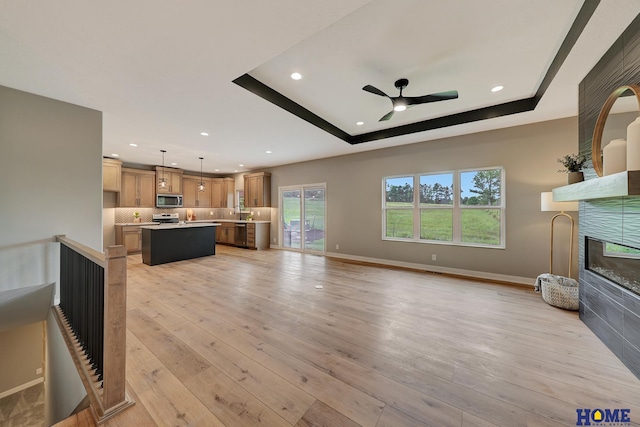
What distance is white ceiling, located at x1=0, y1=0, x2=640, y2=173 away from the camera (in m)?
1.73

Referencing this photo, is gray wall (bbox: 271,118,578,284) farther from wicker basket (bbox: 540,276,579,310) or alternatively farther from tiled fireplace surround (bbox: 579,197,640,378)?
tiled fireplace surround (bbox: 579,197,640,378)

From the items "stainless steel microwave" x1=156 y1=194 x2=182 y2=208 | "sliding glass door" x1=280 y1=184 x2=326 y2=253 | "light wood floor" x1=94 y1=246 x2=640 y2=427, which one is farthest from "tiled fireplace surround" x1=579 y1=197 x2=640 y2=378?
"stainless steel microwave" x1=156 y1=194 x2=182 y2=208

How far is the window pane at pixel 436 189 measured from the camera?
15.6 ft

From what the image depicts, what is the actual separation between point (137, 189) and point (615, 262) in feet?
Result: 32.3

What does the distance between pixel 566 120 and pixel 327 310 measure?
4835mm

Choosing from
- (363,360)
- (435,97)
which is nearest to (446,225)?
(435,97)

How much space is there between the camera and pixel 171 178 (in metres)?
7.69

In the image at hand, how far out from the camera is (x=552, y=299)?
3062 millimetres

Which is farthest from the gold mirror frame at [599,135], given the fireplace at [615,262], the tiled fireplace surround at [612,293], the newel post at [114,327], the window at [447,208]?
the newel post at [114,327]

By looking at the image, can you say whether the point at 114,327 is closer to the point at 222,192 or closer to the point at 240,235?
the point at 240,235

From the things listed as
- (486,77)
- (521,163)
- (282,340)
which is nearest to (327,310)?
(282,340)

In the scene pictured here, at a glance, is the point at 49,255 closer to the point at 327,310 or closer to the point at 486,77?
the point at 327,310

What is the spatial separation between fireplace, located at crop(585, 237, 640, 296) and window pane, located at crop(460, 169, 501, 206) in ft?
5.93

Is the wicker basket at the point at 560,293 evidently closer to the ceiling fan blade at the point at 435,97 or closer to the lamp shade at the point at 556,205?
the lamp shade at the point at 556,205
